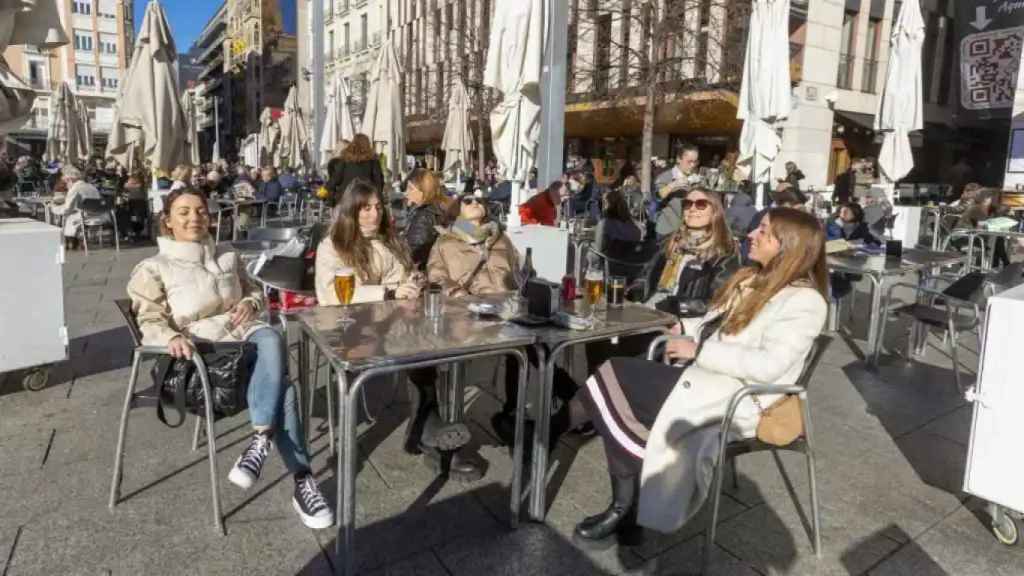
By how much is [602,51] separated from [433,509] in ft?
68.0

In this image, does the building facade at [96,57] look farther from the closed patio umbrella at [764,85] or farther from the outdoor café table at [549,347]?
the outdoor café table at [549,347]

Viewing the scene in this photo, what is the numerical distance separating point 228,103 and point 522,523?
81.4 meters

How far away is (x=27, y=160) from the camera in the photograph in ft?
64.1

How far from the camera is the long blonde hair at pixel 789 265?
8.52 ft

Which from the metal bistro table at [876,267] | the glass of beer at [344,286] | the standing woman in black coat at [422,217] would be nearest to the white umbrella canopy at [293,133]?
the standing woman in black coat at [422,217]

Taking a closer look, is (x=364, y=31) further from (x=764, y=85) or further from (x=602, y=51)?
(x=764, y=85)

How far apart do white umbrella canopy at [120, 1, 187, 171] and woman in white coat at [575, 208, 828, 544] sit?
7.20 m

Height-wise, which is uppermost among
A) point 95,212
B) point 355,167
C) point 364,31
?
point 364,31

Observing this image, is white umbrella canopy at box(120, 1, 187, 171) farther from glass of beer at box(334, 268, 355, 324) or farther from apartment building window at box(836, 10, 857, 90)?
apartment building window at box(836, 10, 857, 90)

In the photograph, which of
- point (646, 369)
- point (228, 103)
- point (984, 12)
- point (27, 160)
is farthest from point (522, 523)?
point (228, 103)

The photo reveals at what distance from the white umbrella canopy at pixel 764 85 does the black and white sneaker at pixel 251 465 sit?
25.9 feet

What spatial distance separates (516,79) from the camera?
6.82 metres

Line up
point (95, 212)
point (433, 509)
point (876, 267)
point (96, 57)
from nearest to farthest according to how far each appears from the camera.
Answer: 1. point (433, 509)
2. point (876, 267)
3. point (95, 212)
4. point (96, 57)

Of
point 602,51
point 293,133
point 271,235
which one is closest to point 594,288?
point 271,235
